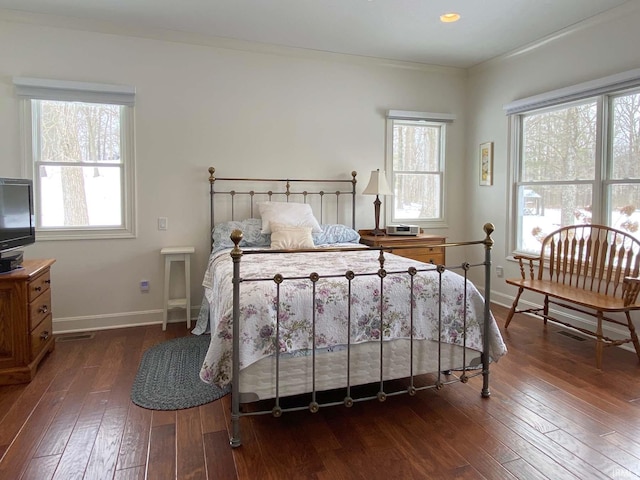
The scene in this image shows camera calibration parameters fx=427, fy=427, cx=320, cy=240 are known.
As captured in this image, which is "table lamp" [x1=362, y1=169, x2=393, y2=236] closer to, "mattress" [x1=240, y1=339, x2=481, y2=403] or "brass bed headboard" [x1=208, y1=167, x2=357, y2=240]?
"brass bed headboard" [x1=208, y1=167, x2=357, y2=240]

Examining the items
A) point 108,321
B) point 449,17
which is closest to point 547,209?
point 449,17

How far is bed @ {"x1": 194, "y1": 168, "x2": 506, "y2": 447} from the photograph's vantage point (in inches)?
79.9

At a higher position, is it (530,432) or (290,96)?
(290,96)

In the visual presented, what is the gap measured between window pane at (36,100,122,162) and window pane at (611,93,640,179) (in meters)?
4.16

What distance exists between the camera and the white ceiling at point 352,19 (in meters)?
3.26

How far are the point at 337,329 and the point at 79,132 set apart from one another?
2.97 m

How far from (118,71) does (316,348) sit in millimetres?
3088

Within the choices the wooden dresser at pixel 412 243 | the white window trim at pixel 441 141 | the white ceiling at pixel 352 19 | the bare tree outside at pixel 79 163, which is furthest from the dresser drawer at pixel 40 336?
the white window trim at pixel 441 141

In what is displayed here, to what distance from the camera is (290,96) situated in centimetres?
425

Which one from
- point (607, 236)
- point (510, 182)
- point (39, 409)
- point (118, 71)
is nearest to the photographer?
point (39, 409)

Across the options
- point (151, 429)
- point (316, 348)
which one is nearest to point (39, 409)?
point (151, 429)

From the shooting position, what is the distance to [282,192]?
4.28 metres

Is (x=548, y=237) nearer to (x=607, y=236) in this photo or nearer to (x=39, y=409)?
(x=607, y=236)

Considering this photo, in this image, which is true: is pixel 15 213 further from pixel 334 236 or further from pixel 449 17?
pixel 449 17
